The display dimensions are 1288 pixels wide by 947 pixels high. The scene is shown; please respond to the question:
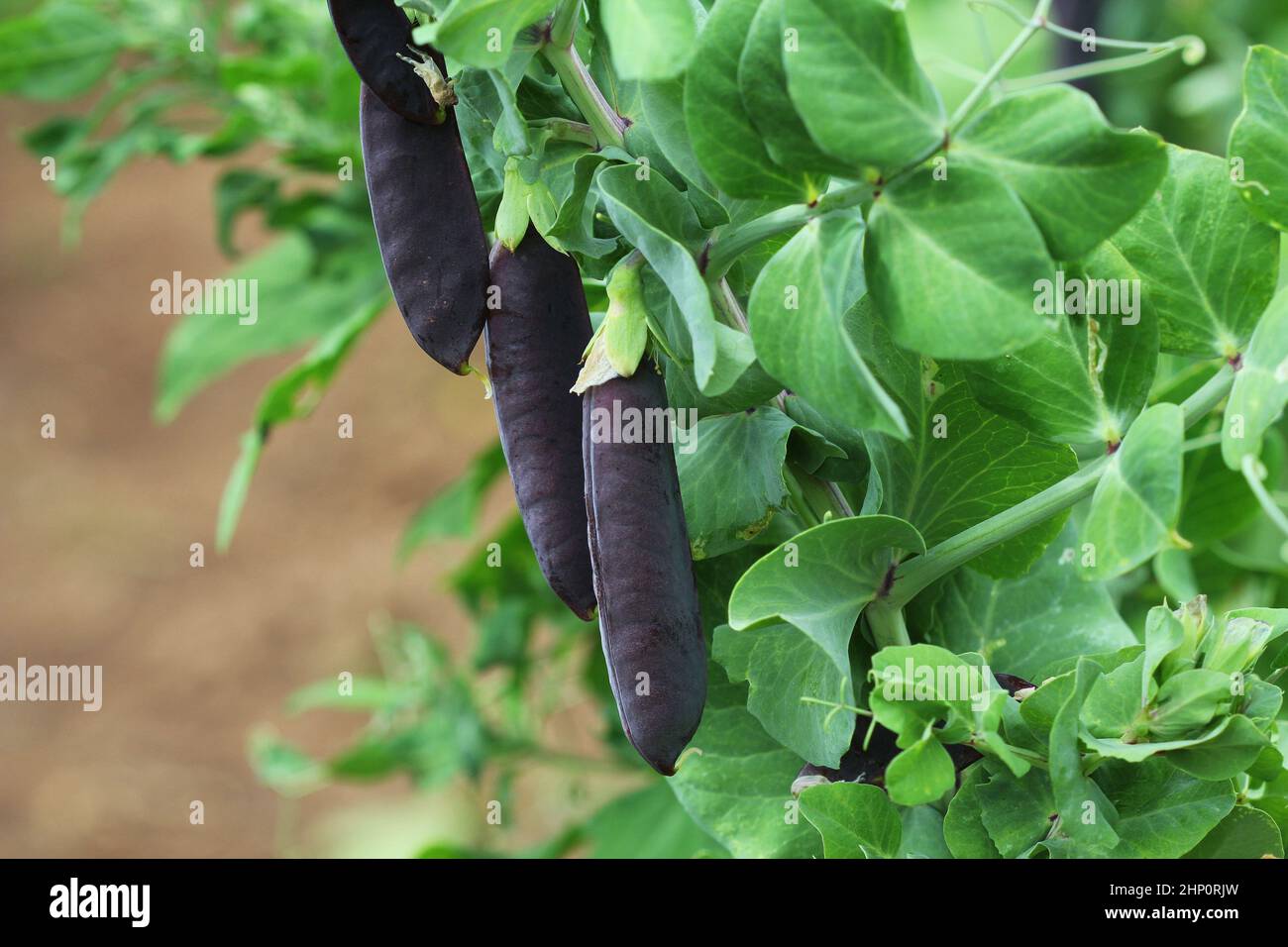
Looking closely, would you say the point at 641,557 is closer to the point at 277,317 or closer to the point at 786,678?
the point at 786,678

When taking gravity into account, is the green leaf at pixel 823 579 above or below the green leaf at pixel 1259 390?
below

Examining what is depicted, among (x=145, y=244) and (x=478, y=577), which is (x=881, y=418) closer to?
(x=478, y=577)

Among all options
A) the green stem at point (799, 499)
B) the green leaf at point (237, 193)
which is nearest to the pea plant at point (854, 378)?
the green stem at point (799, 499)

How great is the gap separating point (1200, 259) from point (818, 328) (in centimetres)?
14

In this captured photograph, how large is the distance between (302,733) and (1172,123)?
154 centimetres

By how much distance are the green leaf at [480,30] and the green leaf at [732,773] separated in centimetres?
20

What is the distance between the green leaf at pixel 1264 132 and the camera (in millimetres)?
329

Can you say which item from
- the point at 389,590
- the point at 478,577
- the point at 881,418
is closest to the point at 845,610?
the point at 881,418

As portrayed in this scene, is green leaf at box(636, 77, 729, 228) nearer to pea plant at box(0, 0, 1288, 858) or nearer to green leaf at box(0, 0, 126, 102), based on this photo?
pea plant at box(0, 0, 1288, 858)

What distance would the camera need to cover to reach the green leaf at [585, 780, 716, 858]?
2.43 ft

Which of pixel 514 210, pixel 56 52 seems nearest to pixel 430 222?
pixel 514 210

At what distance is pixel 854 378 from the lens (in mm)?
279

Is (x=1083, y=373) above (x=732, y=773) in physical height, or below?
above

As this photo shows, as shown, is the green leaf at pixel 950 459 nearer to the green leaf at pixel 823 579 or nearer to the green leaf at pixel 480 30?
the green leaf at pixel 823 579
